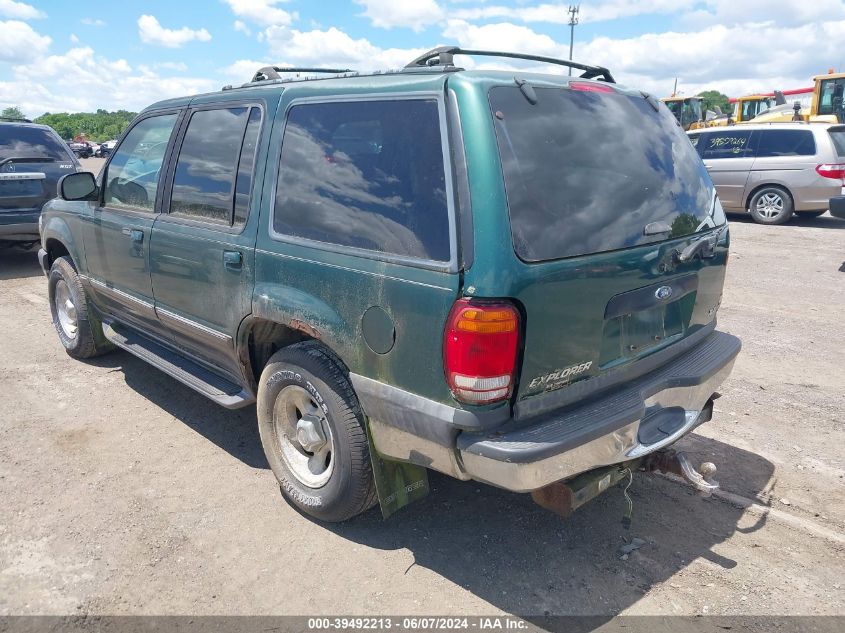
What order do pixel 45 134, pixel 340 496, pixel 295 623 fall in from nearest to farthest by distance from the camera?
pixel 295 623, pixel 340 496, pixel 45 134

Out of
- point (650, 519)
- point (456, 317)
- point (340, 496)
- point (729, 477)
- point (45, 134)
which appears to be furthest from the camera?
Result: point (45, 134)

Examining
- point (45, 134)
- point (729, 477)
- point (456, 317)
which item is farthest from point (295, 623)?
point (45, 134)

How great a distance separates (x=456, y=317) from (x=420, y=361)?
25 cm

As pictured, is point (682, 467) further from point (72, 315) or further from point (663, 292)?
point (72, 315)

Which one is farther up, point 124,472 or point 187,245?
point 187,245

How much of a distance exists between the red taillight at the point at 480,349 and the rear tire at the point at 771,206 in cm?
1170

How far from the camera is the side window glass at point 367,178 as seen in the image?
255 cm

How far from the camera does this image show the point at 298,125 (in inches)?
124

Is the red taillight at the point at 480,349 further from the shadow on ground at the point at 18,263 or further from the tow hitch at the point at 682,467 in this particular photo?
the shadow on ground at the point at 18,263

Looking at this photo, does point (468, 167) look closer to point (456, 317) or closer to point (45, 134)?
point (456, 317)

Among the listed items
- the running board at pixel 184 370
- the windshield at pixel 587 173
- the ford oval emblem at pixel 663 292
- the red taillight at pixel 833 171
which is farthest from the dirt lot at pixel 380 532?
the red taillight at pixel 833 171

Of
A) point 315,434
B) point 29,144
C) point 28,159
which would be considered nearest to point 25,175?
point 28,159

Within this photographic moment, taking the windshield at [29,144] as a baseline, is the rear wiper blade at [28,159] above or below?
below

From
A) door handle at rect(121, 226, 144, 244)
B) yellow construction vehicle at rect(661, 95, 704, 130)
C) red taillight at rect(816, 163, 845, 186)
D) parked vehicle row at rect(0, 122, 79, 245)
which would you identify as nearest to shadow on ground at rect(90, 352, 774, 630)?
Answer: door handle at rect(121, 226, 144, 244)
